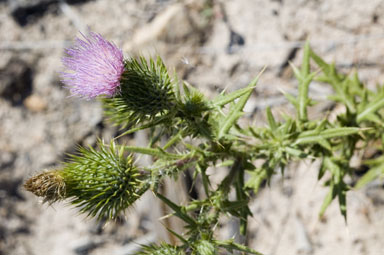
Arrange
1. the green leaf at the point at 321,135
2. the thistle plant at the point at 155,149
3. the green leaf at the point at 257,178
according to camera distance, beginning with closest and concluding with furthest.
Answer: the thistle plant at the point at 155,149 < the green leaf at the point at 321,135 < the green leaf at the point at 257,178

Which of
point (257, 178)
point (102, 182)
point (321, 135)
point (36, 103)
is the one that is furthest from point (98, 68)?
point (36, 103)

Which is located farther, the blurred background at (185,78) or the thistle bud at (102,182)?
the blurred background at (185,78)

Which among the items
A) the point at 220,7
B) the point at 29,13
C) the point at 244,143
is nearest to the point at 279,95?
the point at 220,7

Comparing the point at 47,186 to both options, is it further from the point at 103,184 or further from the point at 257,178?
the point at 257,178

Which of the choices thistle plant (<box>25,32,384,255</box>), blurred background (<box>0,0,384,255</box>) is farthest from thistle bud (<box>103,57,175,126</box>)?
blurred background (<box>0,0,384,255</box>)

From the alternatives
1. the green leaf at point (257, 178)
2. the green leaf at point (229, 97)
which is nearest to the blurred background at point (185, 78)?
the green leaf at point (257, 178)

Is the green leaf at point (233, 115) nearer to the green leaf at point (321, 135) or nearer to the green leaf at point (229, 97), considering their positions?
the green leaf at point (229, 97)
